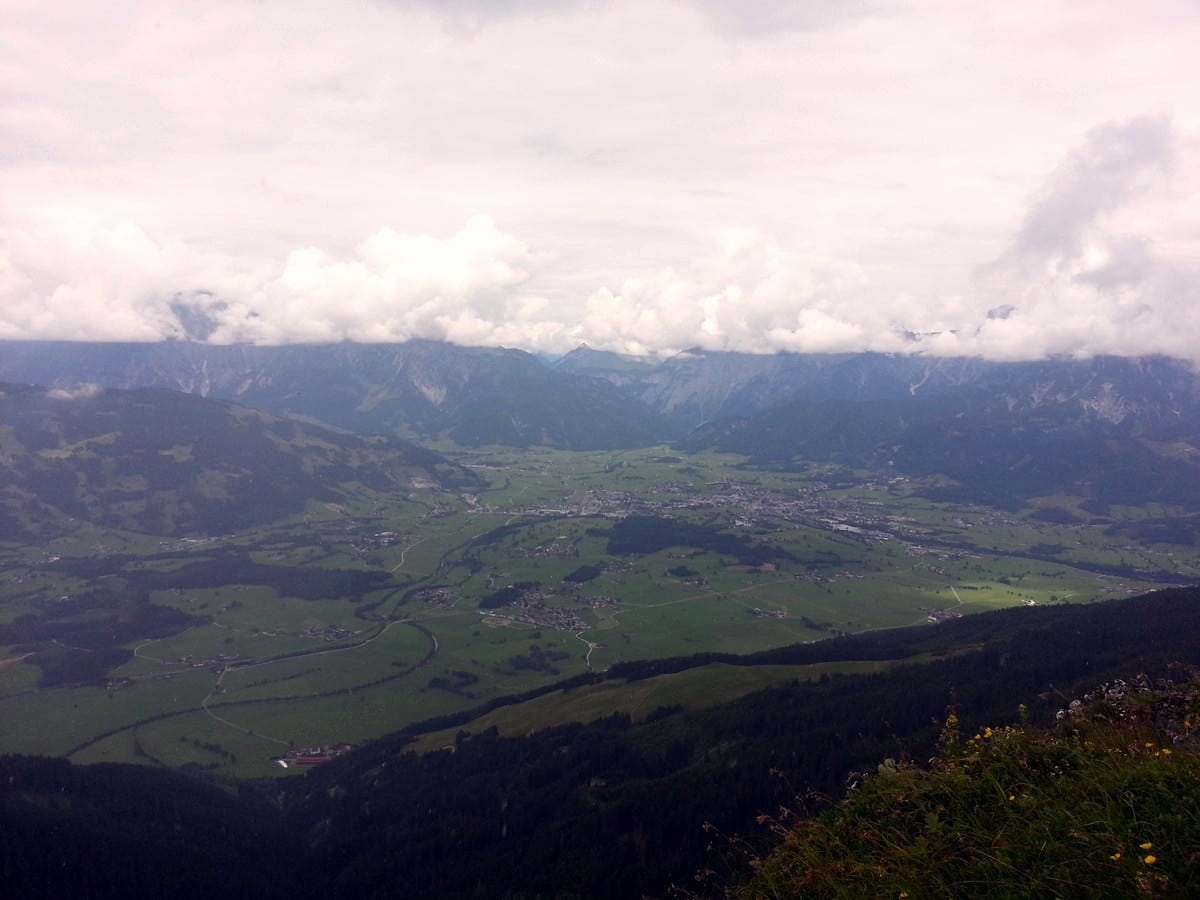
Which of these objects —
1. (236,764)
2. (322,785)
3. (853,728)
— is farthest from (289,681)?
(853,728)

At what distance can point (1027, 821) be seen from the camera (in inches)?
445

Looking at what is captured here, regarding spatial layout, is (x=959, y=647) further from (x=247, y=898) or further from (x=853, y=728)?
(x=247, y=898)

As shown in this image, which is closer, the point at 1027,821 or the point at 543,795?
the point at 1027,821

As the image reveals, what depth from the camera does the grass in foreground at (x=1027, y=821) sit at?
9711mm

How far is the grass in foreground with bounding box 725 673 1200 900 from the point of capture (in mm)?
9711

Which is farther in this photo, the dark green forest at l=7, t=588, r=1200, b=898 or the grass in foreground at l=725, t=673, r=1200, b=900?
the dark green forest at l=7, t=588, r=1200, b=898

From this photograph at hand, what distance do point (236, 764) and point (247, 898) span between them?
4931 centimetres

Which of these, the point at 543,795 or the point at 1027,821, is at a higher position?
the point at 1027,821

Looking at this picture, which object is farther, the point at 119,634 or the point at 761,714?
the point at 119,634

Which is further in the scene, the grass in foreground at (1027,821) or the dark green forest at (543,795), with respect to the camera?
the dark green forest at (543,795)

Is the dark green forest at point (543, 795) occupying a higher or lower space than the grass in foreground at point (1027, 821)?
lower

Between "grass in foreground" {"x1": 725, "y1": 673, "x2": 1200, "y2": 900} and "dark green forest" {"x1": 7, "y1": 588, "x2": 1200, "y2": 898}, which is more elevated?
"grass in foreground" {"x1": 725, "y1": 673, "x2": 1200, "y2": 900}

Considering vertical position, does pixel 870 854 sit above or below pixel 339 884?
above

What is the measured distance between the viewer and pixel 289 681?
478 feet
